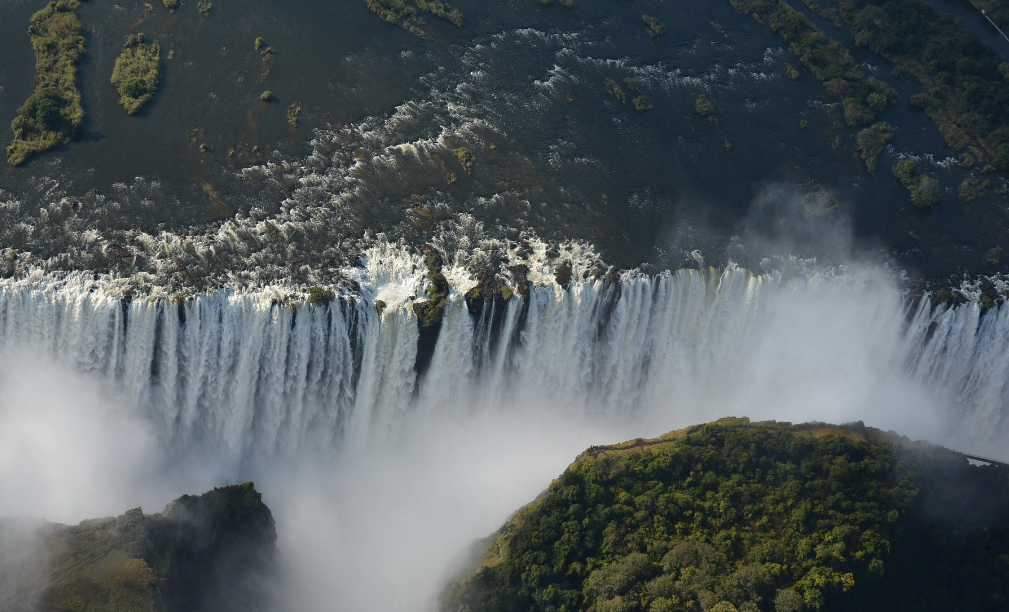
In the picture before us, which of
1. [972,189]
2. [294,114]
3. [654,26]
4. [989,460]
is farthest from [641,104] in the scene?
[989,460]

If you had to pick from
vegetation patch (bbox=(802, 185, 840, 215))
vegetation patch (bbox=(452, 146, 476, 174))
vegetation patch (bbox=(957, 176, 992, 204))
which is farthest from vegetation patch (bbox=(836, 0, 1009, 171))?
vegetation patch (bbox=(452, 146, 476, 174))

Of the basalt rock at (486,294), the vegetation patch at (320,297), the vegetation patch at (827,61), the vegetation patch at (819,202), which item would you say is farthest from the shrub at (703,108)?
the vegetation patch at (320,297)

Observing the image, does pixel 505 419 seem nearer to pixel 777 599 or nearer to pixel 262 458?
Answer: pixel 262 458

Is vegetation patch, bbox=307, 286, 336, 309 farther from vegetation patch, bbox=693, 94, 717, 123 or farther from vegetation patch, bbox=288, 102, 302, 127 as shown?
vegetation patch, bbox=693, 94, 717, 123

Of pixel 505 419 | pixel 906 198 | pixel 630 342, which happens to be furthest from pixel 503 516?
pixel 906 198

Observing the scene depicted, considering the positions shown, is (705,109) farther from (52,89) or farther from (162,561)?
(162,561)
